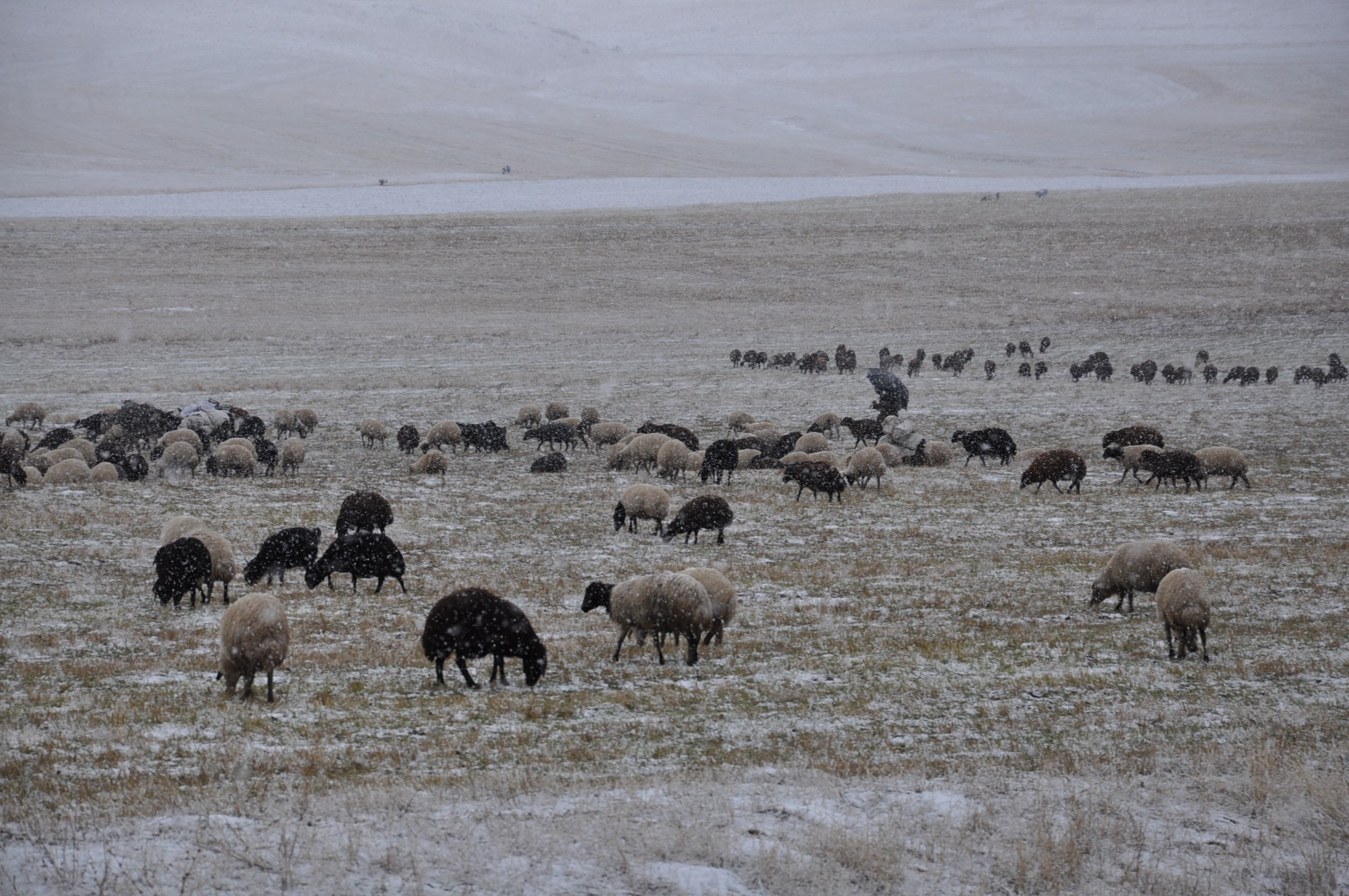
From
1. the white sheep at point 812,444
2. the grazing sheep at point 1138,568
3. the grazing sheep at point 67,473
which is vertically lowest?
the grazing sheep at point 67,473

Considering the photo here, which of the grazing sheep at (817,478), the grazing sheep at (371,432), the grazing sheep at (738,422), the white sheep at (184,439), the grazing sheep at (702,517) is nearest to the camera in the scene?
the grazing sheep at (702,517)

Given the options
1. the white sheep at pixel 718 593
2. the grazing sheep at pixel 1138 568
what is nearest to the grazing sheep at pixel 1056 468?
the grazing sheep at pixel 1138 568

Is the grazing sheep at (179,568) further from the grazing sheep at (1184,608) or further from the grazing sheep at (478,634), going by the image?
the grazing sheep at (1184,608)

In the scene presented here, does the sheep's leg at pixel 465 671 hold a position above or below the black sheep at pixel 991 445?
below

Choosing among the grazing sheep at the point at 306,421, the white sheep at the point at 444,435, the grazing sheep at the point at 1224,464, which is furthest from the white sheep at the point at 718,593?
the grazing sheep at the point at 306,421

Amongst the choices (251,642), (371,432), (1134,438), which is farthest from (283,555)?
(1134,438)

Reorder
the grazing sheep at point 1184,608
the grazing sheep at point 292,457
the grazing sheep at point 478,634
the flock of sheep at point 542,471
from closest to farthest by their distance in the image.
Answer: the grazing sheep at point 478,634, the flock of sheep at point 542,471, the grazing sheep at point 1184,608, the grazing sheep at point 292,457

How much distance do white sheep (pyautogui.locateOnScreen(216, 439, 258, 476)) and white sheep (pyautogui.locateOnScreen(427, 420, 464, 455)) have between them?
4.58 meters

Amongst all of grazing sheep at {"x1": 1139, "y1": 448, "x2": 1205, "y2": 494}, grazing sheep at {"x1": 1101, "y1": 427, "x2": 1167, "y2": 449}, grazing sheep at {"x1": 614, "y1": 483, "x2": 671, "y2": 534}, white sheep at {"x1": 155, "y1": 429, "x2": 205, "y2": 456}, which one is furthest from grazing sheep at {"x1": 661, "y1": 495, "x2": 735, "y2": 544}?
white sheep at {"x1": 155, "y1": 429, "x2": 205, "y2": 456}

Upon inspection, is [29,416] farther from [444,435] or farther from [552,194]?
[552,194]

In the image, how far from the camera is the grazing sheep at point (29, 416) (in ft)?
94.5

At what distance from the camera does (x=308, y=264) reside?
66375mm

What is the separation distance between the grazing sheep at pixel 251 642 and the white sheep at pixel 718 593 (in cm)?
408

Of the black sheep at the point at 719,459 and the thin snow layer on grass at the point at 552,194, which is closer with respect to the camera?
the black sheep at the point at 719,459
